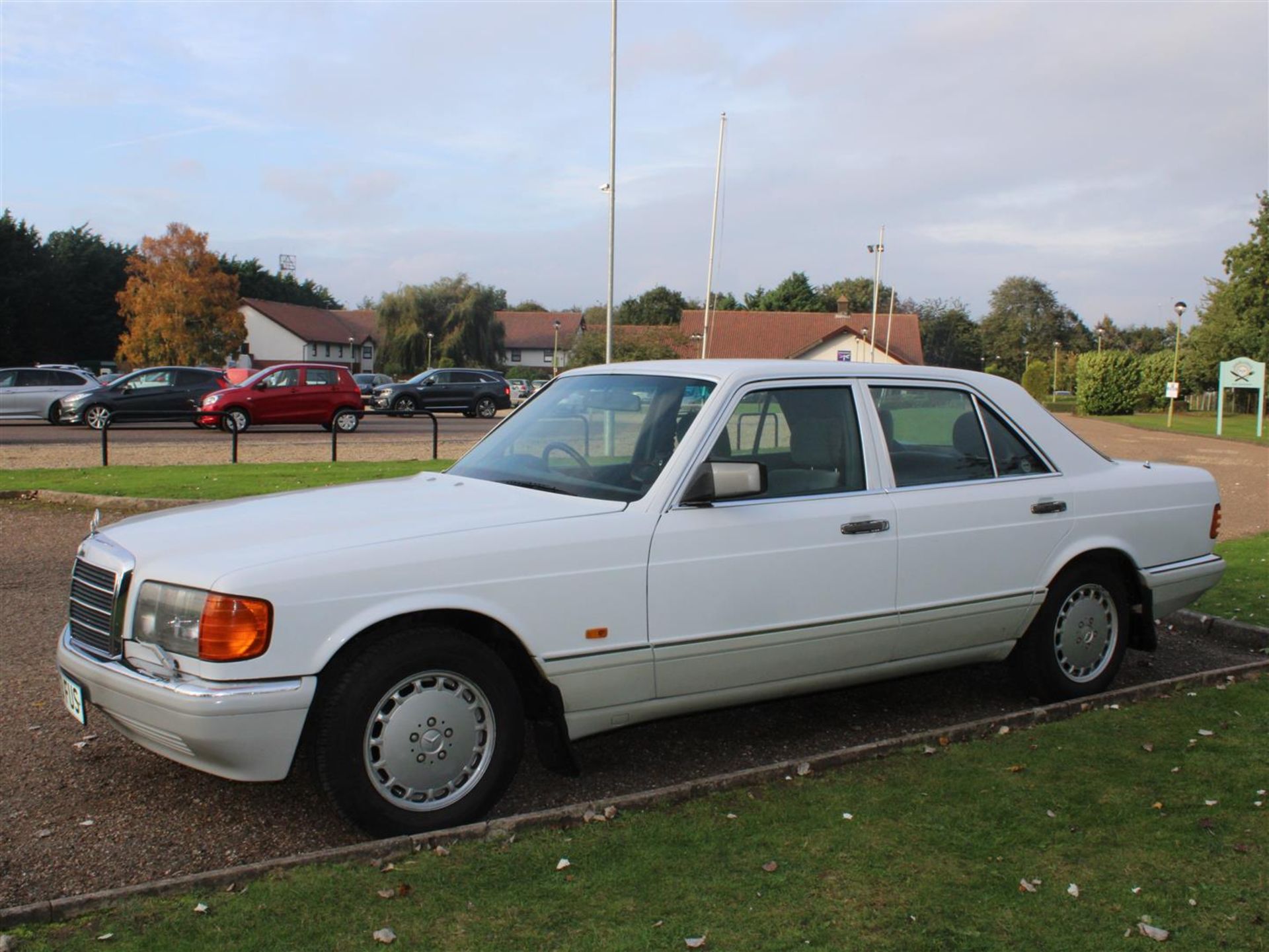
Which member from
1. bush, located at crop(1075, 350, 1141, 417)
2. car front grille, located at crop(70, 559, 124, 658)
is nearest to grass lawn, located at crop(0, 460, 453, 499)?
car front grille, located at crop(70, 559, 124, 658)

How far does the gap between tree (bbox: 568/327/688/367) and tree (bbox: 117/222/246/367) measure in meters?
23.4

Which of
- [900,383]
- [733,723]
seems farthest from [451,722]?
[900,383]

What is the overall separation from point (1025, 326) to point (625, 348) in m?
94.1

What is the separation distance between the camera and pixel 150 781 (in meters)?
4.59

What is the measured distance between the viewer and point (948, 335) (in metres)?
122

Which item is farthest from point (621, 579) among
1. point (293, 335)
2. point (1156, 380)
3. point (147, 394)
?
point (293, 335)

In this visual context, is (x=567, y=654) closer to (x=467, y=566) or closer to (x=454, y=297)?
(x=467, y=566)

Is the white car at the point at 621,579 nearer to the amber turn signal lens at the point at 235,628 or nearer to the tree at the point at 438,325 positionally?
the amber turn signal lens at the point at 235,628

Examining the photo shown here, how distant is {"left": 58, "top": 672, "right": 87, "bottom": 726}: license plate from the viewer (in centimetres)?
413

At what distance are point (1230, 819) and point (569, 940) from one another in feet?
A: 8.08

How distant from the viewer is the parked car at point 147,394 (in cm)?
2802

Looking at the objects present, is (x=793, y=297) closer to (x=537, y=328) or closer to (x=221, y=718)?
(x=537, y=328)

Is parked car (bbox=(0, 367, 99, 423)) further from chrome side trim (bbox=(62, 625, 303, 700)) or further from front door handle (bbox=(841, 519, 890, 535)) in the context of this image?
front door handle (bbox=(841, 519, 890, 535))

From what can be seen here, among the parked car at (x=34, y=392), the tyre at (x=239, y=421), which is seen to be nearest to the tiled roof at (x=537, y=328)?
the parked car at (x=34, y=392)
